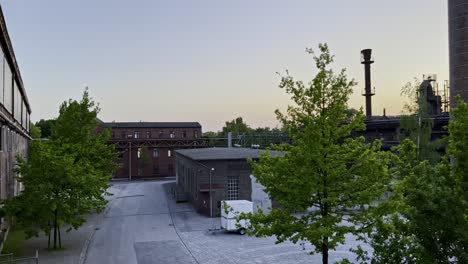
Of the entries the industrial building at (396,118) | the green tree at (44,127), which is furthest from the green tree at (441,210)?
the green tree at (44,127)

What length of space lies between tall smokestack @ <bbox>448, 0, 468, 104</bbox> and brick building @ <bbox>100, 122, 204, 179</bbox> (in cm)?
6143

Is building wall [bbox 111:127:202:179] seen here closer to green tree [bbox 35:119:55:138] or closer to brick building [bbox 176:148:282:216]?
brick building [bbox 176:148:282:216]

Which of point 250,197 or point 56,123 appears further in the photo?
point 250,197

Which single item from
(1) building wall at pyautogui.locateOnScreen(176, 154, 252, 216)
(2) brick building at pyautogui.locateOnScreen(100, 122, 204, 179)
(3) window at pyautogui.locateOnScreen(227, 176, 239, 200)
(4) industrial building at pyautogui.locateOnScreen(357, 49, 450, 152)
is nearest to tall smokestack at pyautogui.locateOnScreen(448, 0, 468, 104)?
(1) building wall at pyautogui.locateOnScreen(176, 154, 252, 216)

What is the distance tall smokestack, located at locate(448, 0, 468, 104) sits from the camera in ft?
77.1

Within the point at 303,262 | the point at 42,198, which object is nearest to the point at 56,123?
the point at 42,198

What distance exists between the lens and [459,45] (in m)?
23.8

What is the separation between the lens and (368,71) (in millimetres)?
73438

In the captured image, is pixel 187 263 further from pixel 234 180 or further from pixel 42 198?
pixel 234 180

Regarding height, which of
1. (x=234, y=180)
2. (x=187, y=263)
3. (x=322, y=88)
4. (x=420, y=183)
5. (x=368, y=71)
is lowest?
(x=187, y=263)

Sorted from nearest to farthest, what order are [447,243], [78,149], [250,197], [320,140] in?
1. [447,243]
2. [320,140]
3. [78,149]
4. [250,197]

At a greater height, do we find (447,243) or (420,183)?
(420,183)

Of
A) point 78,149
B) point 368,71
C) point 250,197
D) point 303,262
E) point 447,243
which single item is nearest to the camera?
point 447,243

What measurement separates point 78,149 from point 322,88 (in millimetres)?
19876
